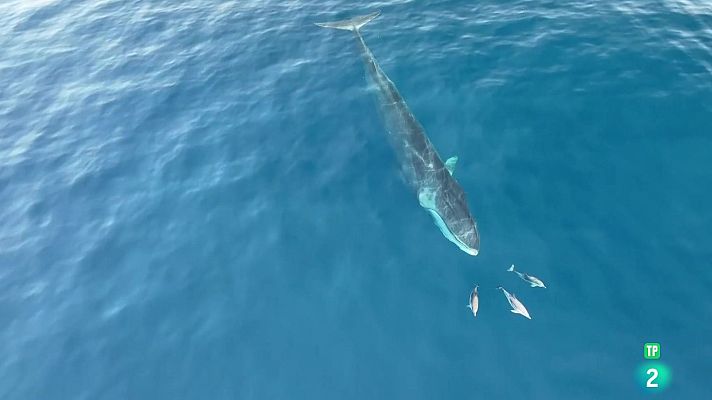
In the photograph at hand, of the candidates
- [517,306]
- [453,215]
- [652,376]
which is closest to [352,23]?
Result: [453,215]

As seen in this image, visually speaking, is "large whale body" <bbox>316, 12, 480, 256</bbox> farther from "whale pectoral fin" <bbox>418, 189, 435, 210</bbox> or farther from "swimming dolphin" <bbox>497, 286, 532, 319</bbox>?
"swimming dolphin" <bbox>497, 286, 532, 319</bbox>

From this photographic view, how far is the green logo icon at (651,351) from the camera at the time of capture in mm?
16188

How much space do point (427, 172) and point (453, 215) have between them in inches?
96.9

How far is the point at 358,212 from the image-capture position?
73.0ft

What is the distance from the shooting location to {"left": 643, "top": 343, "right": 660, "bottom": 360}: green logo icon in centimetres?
1619

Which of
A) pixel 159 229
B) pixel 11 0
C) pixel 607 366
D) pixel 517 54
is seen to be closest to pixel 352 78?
pixel 517 54

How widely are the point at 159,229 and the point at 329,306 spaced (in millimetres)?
9080

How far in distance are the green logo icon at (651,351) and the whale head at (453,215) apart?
251 inches

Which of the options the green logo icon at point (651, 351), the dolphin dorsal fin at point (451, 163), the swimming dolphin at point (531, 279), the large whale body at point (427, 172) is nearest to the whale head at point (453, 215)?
the large whale body at point (427, 172)

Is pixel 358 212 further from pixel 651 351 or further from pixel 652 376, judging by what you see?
pixel 652 376

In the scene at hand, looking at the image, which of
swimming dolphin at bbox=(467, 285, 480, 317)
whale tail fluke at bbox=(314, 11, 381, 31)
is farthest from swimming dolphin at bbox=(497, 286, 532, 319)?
whale tail fluke at bbox=(314, 11, 381, 31)

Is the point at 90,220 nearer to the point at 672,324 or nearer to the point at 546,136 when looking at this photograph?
the point at 546,136

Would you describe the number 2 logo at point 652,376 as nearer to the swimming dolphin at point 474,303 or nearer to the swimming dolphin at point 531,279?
the swimming dolphin at point 531,279

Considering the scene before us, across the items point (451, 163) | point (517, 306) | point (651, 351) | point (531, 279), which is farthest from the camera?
point (451, 163)
